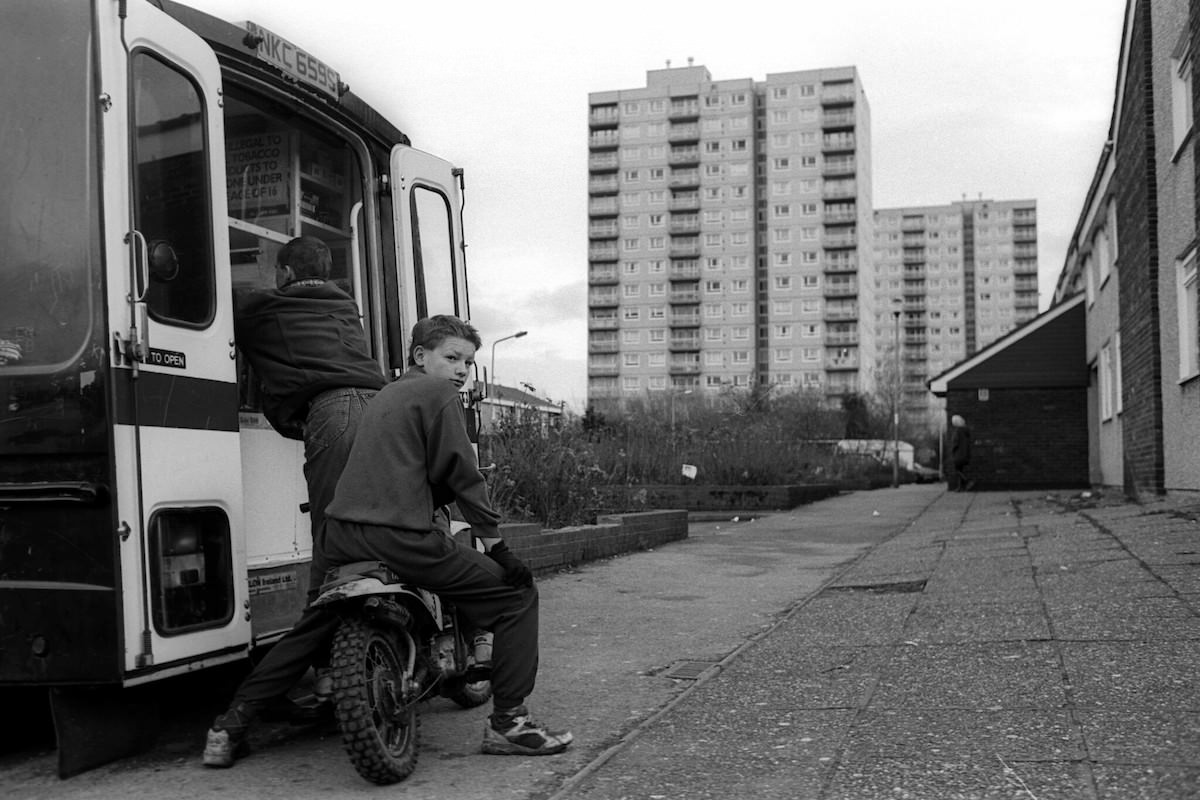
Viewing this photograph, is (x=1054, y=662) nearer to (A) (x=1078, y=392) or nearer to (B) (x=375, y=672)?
(B) (x=375, y=672)

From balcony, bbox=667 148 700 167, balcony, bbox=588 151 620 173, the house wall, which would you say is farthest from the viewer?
balcony, bbox=588 151 620 173

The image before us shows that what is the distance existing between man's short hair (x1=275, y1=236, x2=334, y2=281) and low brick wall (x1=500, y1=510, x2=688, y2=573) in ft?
15.1

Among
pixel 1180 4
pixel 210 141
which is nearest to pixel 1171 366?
pixel 1180 4

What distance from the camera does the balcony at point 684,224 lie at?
12406 centimetres

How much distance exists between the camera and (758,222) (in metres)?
123

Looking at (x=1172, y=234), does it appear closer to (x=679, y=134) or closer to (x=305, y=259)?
(x=305, y=259)

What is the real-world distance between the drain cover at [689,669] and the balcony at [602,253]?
395 ft

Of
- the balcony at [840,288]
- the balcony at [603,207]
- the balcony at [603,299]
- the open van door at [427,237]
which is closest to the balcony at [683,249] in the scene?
the balcony at [603,299]

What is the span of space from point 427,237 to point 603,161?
12296cm

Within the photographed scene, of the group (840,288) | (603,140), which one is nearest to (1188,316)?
(840,288)

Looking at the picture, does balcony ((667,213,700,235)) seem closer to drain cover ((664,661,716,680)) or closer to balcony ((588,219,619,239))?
balcony ((588,219,619,239))

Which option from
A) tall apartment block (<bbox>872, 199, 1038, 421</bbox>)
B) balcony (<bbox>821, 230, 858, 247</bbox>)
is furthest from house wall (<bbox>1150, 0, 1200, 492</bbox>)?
tall apartment block (<bbox>872, 199, 1038, 421</bbox>)

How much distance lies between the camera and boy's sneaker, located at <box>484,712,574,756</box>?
4547 mm

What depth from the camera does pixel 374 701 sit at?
4.17m
